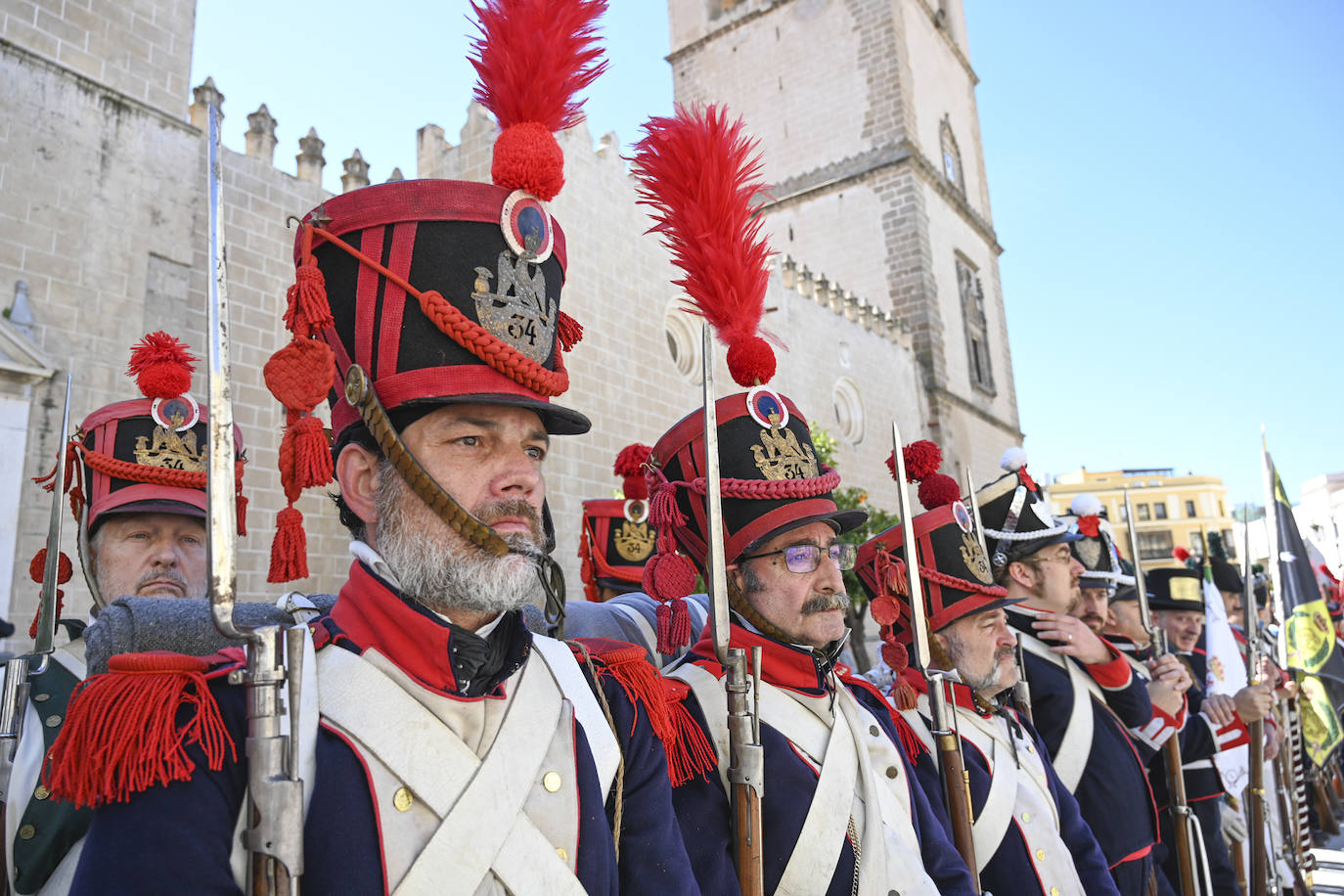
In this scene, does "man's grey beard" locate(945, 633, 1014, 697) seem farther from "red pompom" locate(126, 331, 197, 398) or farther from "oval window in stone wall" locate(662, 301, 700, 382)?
"oval window in stone wall" locate(662, 301, 700, 382)

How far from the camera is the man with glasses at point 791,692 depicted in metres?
2.28

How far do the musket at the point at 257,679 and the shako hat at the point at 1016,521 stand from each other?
3.50 meters

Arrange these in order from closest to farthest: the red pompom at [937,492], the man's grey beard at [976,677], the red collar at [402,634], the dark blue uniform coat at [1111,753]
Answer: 1. the red collar at [402,634]
2. the man's grey beard at [976,677]
3. the dark blue uniform coat at [1111,753]
4. the red pompom at [937,492]

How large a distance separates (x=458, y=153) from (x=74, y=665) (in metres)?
11.5

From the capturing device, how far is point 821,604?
8.79 ft

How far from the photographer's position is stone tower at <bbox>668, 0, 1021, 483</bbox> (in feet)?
77.4

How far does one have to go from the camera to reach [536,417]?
6.10ft

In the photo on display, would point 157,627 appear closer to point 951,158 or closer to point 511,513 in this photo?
point 511,513

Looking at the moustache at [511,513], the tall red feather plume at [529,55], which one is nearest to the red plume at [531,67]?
the tall red feather plume at [529,55]

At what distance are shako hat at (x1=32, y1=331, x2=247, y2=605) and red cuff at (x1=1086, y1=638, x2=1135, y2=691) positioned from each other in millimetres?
3492

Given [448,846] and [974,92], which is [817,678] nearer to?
[448,846]

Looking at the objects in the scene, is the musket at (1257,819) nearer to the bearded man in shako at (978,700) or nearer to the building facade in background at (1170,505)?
the bearded man in shako at (978,700)

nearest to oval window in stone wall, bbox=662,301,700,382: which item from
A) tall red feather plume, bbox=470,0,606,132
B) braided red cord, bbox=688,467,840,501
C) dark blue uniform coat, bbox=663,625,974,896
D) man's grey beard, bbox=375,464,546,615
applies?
braided red cord, bbox=688,467,840,501

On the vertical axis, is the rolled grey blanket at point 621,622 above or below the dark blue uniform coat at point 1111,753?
above
